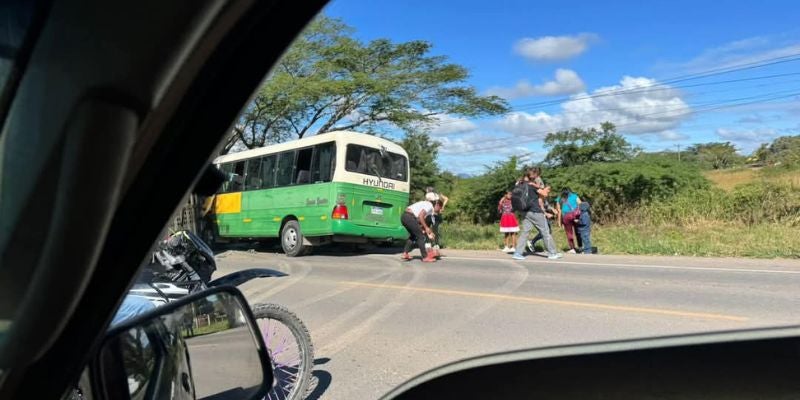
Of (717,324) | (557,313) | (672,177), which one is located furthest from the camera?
(672,177)

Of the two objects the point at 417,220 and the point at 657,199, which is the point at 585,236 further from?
the point at 657,199

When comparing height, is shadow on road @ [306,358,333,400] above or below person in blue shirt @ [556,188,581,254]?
below

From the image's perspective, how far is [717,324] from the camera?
6.23 meters

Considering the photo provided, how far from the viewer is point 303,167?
15562mm

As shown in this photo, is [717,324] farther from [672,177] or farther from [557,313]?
[672,177]

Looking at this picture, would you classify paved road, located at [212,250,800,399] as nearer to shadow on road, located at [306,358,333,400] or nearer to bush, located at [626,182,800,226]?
shadow on road, located at [306,358,333,400]

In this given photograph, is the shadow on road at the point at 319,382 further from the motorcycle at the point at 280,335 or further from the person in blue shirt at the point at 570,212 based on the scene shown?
the person in blue shirt at the point at 570,212

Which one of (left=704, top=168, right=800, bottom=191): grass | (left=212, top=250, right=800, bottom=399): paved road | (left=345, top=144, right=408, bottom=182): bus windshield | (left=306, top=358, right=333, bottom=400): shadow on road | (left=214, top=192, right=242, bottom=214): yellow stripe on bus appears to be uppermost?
(left=704, top=168, right=800, bottom=191): grass

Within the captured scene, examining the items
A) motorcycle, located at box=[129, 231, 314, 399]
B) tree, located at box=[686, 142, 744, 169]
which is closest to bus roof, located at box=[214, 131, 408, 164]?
motorcycle, located at box=[129, 231, 314, 399]

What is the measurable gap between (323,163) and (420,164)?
13.4 meters

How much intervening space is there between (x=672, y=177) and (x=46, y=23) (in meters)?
22.2

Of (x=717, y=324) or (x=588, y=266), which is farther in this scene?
(x=588, y=266)

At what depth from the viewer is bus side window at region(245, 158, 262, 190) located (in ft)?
55.6

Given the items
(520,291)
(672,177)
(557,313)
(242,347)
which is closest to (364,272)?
(520,291)
